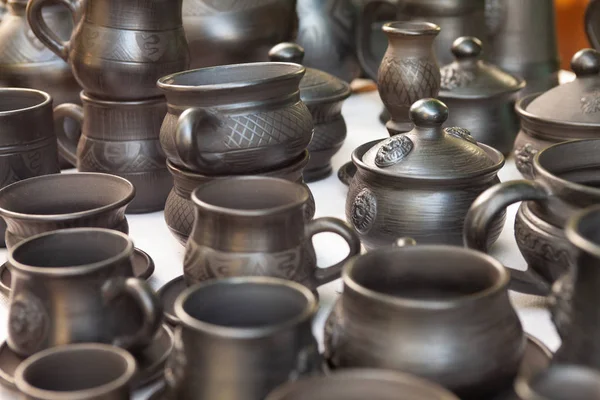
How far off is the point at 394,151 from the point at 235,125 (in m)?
0.20

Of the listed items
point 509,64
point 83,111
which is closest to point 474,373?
point 83,111

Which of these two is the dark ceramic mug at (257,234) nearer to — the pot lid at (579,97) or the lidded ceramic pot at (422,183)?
the lidded ceramic pot at (422,183)

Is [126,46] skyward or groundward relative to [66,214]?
skyward

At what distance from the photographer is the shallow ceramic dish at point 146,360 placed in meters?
0.85

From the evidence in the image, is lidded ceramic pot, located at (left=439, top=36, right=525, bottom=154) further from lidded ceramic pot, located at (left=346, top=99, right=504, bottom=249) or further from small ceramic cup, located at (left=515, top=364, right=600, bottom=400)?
small ceramic cup, located at (left=515, top=364, right=600, bottom=400)

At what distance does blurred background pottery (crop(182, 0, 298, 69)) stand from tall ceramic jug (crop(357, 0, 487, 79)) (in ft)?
0.87

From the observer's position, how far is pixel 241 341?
0.67 meters

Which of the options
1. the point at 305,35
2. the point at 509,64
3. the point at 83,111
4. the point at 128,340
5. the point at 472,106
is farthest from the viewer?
the point at 305,35

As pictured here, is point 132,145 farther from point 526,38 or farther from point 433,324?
point 526,38

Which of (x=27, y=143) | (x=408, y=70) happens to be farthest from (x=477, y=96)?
(x=27, y=143)

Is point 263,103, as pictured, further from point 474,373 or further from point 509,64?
point 509,64

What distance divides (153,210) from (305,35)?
2.27 ft

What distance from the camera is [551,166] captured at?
3.34ft

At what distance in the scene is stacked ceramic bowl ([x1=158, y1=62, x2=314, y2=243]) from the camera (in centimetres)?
105
